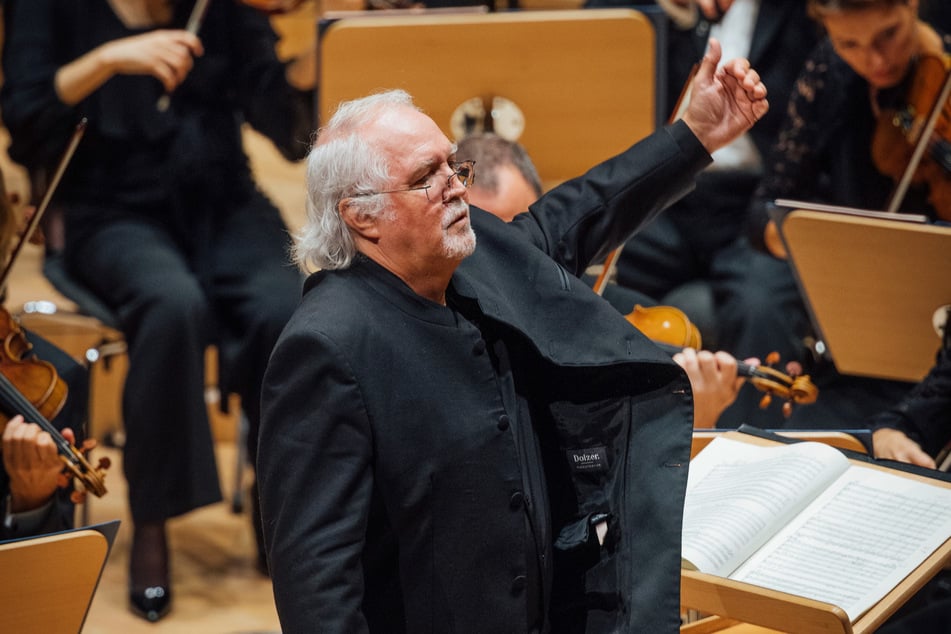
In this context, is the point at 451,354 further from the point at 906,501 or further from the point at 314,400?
the point at 906,501

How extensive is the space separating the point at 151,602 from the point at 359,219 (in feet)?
5.05

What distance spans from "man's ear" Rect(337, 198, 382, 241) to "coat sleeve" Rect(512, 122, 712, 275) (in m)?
0.30

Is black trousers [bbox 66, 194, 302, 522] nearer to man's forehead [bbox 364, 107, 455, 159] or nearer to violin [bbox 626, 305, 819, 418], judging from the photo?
violin [bbox 626, 305, 819, 418]

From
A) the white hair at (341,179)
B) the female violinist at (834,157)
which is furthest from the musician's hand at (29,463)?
the female violinist at (834,157)

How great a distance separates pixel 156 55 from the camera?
3123 mm

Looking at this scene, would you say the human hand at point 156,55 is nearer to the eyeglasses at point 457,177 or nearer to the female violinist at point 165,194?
the female violinist at point 165,194

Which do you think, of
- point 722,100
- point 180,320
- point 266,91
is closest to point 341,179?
point 722,100

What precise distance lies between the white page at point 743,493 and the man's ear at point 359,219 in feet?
1.93

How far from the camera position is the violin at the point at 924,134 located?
9.41ft

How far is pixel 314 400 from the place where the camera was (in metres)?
1.65

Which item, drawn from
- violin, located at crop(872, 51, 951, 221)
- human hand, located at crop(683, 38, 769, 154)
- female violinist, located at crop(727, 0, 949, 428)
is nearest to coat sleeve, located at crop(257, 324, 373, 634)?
human hand, located at crop(683, 38, 769, 154)

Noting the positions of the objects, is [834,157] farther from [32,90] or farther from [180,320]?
[32,90]

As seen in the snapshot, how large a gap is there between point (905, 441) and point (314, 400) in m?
1.28

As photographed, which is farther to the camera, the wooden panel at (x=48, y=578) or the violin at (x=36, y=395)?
the violin at (x=36, y=395)
